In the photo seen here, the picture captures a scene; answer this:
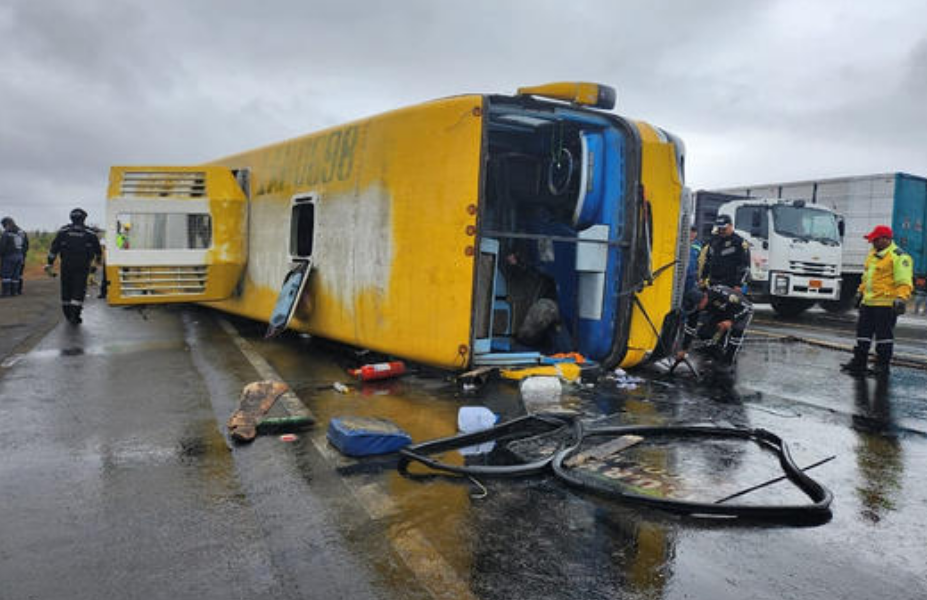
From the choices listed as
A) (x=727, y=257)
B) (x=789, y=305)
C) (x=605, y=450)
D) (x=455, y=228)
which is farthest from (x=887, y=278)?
(x=789, y=305)

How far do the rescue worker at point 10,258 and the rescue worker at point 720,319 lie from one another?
1613 cm

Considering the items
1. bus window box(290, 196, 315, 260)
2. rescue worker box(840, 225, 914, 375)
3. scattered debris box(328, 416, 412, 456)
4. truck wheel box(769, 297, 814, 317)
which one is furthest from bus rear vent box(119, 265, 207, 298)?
truck wheel box(769, 297, 814, 317)

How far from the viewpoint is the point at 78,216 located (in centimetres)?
1079

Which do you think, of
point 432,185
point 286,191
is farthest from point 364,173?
point 286,191

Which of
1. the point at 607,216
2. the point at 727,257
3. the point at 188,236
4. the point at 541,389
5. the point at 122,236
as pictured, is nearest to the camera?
the point at 541,389

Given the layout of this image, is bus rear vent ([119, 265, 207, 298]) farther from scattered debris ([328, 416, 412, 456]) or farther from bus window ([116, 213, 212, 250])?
scattered debris ([328, 416, 412, 456])

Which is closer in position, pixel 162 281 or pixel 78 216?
pixel 162 281

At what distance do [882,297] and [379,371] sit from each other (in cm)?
576

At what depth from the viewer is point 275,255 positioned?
848cm

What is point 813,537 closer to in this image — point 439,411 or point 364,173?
point 439,411

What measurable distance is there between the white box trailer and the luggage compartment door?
1540cm

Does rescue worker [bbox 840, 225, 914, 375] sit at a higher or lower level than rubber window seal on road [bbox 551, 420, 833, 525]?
higher

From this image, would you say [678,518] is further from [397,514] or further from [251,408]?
[251,408]

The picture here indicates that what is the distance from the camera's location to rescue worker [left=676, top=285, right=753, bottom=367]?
25.2 feet
